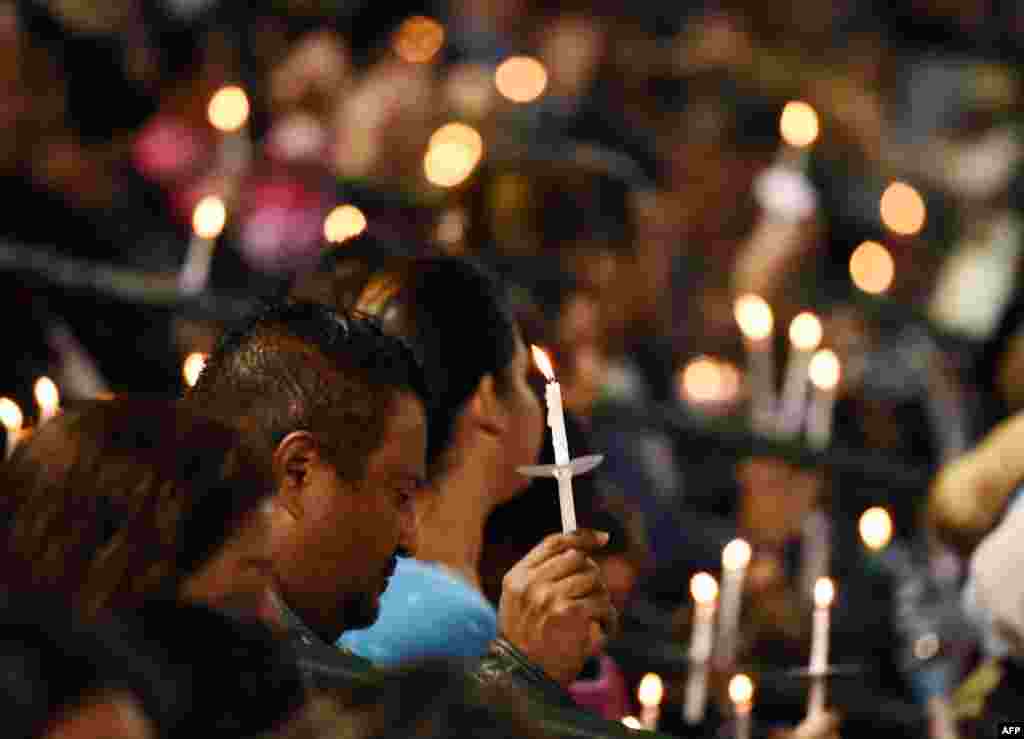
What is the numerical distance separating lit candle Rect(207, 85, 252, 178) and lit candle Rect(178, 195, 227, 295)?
21cm

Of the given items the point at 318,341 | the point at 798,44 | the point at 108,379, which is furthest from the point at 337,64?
the point at 318,341

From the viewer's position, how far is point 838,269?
11.6 meters

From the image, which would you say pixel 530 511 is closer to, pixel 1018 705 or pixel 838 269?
pixel 1018 705

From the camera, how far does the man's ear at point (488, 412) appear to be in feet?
15.6

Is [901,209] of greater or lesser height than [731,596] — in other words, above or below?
above

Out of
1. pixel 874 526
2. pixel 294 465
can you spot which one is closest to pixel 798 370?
pixel 874 526

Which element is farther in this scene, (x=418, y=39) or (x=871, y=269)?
(x=871, y=269)

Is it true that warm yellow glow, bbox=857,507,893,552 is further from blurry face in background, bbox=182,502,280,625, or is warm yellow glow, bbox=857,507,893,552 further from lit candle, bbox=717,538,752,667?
blurry face in background, bbox=182,502,280,625

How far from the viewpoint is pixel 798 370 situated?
7.28 metres

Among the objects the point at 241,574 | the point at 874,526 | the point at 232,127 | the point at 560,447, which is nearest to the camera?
the point at 241,574

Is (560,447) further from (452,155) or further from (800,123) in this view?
(452,155)

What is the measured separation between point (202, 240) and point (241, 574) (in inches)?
183

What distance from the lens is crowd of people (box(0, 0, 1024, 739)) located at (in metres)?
3.00

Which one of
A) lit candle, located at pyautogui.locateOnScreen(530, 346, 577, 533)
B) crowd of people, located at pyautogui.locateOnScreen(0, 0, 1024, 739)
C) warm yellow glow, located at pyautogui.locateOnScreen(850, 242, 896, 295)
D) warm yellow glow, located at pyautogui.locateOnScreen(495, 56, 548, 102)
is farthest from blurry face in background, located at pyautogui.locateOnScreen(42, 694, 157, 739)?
warm yellow glow, located at pyautogui.locateOnScreen(850, 242, 896, 295)
